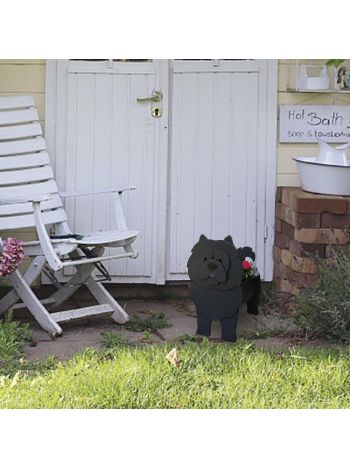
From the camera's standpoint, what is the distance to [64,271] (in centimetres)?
612

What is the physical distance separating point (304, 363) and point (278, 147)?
6.19 feet

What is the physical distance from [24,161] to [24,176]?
0.09 meters

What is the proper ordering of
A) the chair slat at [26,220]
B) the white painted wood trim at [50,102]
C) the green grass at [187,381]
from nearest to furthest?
the green grass at [187,381]
the chair slat at [26,220]
the white painted wood trim at [50,102]

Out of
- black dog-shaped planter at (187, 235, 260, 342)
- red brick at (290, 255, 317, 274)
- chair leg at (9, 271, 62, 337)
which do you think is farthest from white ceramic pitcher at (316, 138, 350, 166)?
chair leg at (9, 271, 62, 337)

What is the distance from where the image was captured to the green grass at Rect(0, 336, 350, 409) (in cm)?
417

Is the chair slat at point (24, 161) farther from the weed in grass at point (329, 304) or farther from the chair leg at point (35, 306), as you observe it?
the weed in grass at point (329, 304)

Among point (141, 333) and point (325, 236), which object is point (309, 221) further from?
point (141, 333)

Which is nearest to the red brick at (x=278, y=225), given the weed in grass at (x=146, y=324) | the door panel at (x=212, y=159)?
the door panel at (x=212, y=159)

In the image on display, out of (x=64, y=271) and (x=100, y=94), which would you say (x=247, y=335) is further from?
(x=100, y=94)

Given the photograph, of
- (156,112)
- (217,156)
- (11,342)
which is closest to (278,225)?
(217,156)

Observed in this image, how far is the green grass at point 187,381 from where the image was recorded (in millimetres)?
4168

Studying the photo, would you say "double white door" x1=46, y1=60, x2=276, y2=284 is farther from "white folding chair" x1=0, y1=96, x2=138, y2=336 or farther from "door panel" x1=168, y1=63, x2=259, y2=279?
"white folding chair" x1=0, y1=96, x2=138, y2=336

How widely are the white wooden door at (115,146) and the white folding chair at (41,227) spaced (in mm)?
186
